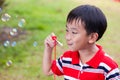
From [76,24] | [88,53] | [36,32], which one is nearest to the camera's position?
[76,24]

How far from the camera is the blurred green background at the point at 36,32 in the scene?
19.0 ft

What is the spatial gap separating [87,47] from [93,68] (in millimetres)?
165

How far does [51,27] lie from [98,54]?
4.78 meters

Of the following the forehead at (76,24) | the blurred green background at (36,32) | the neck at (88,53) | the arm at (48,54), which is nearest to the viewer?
the forehead at (76,24)

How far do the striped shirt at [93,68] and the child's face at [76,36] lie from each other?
126 millimetres

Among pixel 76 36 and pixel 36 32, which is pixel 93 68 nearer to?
pixel 76 36

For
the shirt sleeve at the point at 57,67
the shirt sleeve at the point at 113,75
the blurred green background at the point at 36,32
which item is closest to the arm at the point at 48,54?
the shirt sleeve at the point at 57,67

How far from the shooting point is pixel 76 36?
121 inches

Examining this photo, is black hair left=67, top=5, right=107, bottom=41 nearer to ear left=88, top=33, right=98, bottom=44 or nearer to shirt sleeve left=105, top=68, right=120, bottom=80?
ear left=88, top=33, right=98, bottom=44

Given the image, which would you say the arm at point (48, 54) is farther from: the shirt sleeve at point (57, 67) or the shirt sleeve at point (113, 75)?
the shirt sleeve at point (113, 75)

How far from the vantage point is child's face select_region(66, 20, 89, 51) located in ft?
10.0

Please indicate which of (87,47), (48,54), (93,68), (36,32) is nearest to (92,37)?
(87,47)

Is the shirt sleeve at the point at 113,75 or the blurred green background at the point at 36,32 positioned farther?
the blurred green background at the point at 36,32

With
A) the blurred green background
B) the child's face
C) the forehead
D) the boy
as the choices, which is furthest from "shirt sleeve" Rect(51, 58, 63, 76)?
the blurred green background
